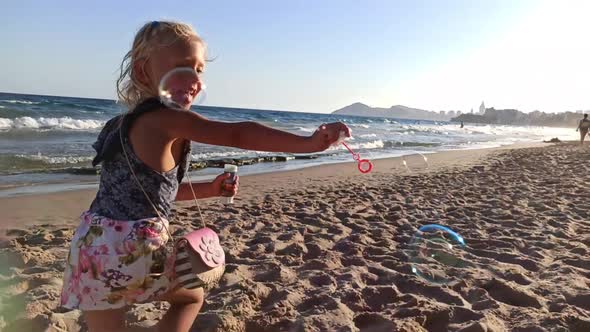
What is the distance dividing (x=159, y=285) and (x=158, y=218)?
265 mm

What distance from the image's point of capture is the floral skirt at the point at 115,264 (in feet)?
5.58

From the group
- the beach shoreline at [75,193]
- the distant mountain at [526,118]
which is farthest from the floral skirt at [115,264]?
the distant mountain at [526,118]

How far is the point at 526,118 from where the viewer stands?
5399 inches

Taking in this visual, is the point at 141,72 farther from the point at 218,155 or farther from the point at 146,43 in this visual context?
the point at 218,155

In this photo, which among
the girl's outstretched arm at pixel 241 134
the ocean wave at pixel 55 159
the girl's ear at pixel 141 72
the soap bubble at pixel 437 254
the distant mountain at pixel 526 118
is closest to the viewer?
the girl's outstretched arm at pixel 241 134

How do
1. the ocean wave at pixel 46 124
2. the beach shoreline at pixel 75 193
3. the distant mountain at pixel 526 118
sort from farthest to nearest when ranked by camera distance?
1. the distant mountain at pixel 526 118
2. the ocean wave at pixel 46 124
3. the beach shoreline at pixel 75 193

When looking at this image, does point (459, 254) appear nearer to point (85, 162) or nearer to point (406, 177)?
point (406, 177)

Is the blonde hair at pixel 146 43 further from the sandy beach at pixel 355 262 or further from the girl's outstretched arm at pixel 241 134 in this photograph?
the sandy beach at pixel 355 262

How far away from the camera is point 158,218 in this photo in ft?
6.00

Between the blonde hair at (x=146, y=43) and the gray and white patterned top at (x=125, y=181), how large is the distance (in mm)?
132

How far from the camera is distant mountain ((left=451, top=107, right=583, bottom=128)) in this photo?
118 metres

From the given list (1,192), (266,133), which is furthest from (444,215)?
(1,192)

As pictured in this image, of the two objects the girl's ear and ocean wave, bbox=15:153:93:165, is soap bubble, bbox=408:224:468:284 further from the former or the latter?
ocean wave, bbox=15:153:93:165

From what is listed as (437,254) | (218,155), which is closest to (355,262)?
(437,254)
